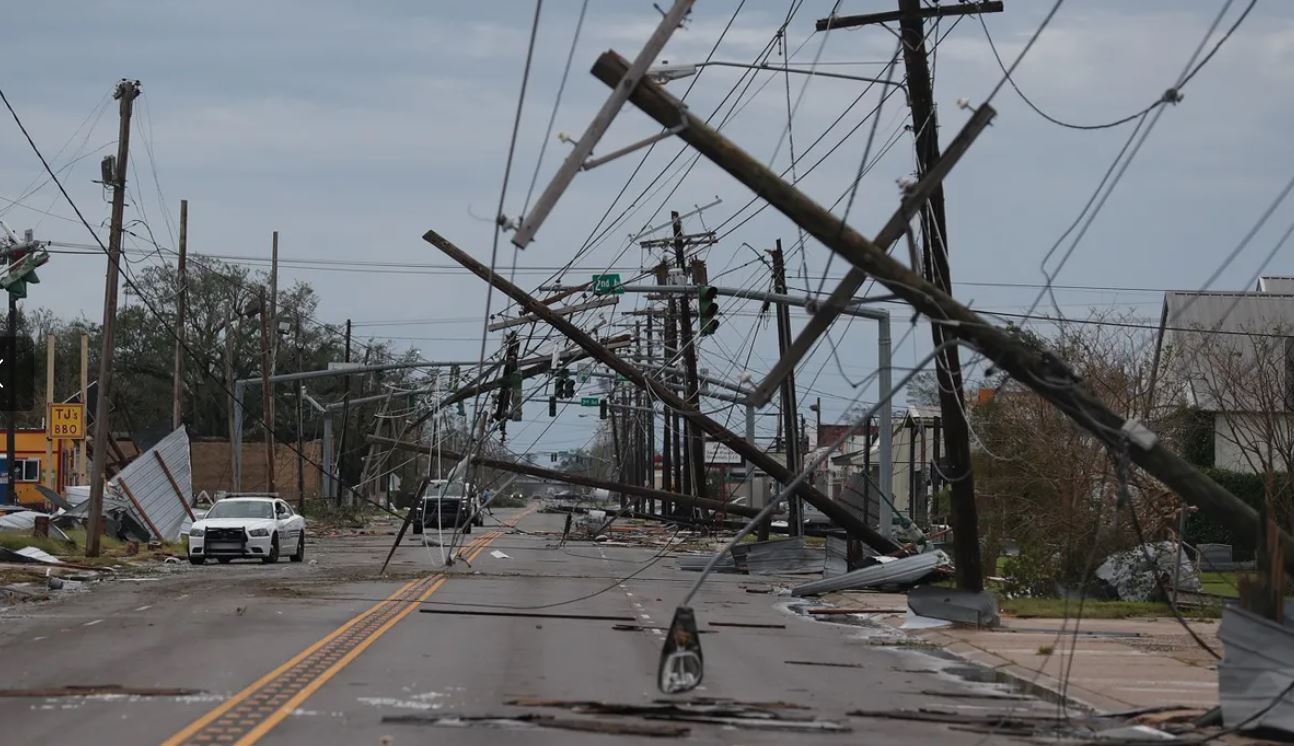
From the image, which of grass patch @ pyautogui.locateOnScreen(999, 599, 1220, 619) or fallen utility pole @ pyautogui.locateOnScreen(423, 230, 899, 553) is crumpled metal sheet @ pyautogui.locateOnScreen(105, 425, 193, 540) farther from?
grass patch @ pyautogui.locateOnScreen(999, 599, 1220, 619)

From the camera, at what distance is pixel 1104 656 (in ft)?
60.9

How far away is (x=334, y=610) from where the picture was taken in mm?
22844

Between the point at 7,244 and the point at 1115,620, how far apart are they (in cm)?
3270

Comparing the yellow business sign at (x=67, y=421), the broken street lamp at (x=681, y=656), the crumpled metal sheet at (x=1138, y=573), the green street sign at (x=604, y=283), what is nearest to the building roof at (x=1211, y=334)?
the crumpled metal sheet at (x=1138, y=573)

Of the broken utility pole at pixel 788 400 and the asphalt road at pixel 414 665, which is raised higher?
the broken utility pole at pixel 788 400

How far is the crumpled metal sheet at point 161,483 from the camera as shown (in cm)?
4275

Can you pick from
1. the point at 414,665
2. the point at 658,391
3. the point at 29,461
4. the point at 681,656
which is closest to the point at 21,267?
the point at 658,391

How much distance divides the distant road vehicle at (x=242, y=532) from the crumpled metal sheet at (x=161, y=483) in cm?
572

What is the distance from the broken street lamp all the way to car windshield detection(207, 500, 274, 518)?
1071 inches

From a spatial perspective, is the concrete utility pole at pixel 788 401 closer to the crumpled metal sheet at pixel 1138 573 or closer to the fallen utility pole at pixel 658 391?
the fallen utility pole at pixel 658 391

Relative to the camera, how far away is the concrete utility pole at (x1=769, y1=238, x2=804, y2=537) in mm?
37031

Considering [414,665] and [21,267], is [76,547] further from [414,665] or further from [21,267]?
[414,665]

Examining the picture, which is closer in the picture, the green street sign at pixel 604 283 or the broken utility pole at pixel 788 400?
the green street sign at pixel 604 283

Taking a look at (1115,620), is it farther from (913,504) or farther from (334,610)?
(913,504)
